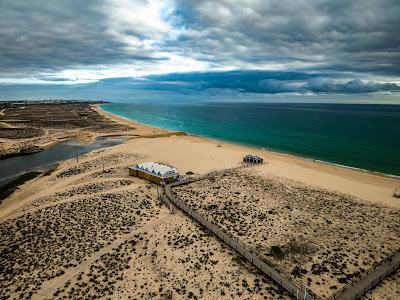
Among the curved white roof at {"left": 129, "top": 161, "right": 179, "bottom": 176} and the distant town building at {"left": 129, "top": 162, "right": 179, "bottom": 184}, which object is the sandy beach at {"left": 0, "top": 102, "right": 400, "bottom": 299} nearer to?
the distant town building at {"left": 129, "top": 162, "right": 179, "bottom": 184}

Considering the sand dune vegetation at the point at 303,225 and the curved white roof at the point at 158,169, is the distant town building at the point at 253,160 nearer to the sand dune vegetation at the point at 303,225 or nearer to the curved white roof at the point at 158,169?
the sand dune vegetation at the point at 303,225

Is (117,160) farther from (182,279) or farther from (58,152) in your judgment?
(182,279)

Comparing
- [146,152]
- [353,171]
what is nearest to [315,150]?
[353,171]

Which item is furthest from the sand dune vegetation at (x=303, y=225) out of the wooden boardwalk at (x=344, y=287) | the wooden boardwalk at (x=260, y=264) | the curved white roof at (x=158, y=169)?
the curved white roof at (x=158, y=169)

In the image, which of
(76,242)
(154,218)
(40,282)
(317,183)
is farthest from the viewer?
(317,183)

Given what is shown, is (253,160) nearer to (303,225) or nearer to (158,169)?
(158,169)
